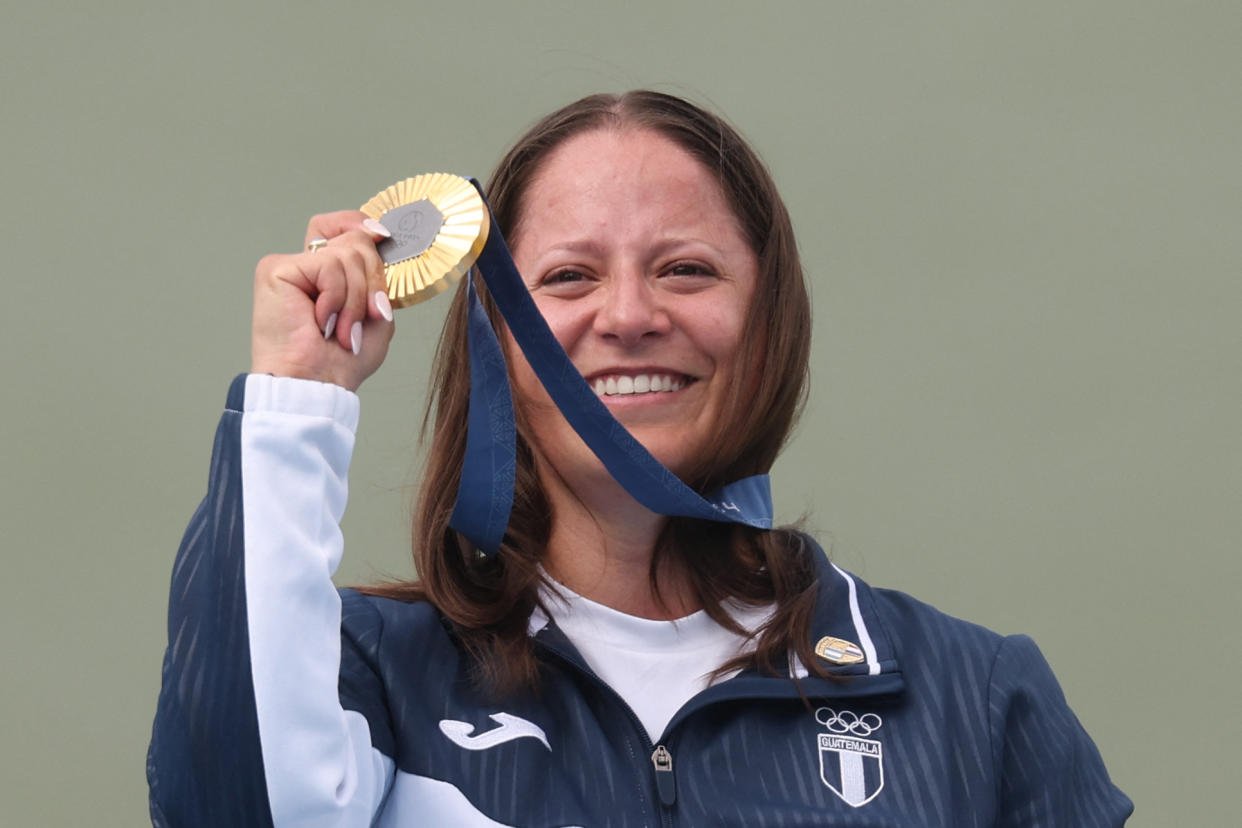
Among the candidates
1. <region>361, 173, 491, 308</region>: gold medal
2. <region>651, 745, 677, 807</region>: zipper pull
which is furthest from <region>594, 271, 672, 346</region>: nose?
<region>651, 745, 677, 807</region>: zipper pull

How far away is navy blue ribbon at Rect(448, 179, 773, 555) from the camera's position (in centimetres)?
162

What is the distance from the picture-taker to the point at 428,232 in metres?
1.48

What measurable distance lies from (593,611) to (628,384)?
A: 240 millimetres

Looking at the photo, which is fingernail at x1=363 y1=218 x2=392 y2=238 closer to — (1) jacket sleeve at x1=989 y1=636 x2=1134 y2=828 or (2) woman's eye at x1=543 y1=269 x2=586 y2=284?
(2) woman's eye at x1=543 y1=269 x2=586 y2=284

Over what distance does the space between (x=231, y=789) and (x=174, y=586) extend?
0.17 metres

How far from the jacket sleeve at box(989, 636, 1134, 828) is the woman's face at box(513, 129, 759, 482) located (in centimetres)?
41

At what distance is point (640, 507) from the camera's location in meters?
1.79

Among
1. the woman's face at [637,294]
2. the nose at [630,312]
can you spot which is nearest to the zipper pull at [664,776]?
the woman's face at [637,294]

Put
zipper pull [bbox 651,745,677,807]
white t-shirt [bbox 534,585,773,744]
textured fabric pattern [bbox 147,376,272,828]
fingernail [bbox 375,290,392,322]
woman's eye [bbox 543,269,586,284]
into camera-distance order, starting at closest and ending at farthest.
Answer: textured fabric pattern [bbox 147,376,272,828], fingernail [bbox 375,290,392,322], zipper pull [bbox 651,745,677,807], white t-shirt [bbox 534,585,773,744], woman's eye [bbox 543,269,586,284]

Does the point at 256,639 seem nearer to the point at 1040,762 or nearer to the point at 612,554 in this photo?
the point at 612,554

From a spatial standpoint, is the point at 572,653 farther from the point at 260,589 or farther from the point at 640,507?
the point at 260,589

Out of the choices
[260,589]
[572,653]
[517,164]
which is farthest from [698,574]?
[260,589]

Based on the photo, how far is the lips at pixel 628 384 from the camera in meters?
1.74

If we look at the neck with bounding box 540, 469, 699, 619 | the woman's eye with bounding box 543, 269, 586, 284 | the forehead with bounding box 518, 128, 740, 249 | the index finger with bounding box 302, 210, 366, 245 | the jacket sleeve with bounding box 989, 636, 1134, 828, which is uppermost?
the forehead with bounding box 518, 128, 740, 249
